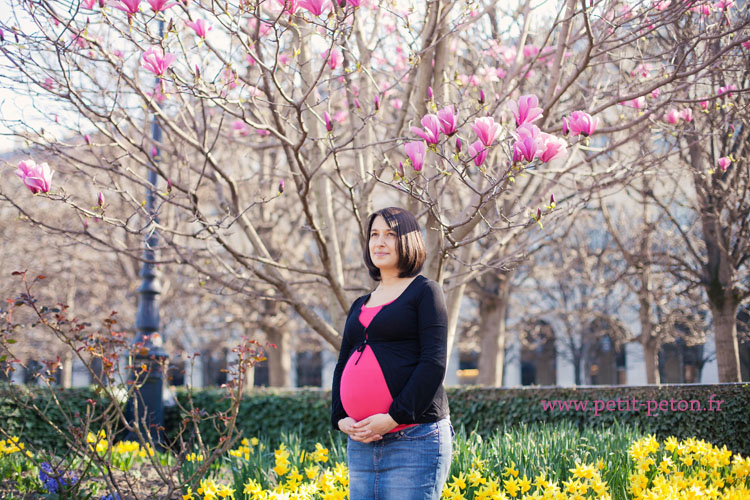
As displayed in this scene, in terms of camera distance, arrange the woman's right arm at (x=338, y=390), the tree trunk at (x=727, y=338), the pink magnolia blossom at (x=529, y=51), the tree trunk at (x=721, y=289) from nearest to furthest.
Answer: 1. the woman's right arm at (x=338, y=390)
2. the pink magnolia blossom at (x=529, y=51)
3. the tree trunk at (x=721, y=289)
4. the tree trunk at (x=727, y=338)

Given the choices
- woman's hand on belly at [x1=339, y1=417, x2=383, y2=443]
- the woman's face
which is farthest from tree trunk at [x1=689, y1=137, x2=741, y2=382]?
woman's hand on belly at [x1=339, y1=417, x2=383, y2=443]

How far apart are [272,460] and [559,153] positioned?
317 centimetres

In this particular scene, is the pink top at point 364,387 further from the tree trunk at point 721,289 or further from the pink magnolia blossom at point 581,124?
the tree trunk at point 721,289

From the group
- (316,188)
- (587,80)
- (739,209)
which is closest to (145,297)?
(316,188)

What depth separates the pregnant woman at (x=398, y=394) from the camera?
2488mm

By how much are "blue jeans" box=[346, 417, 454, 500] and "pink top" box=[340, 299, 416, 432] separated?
0.06 meters

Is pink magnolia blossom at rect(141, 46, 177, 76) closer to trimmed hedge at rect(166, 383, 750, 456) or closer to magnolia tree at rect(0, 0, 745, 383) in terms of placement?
magnolia tree at rect(0, 0, 745, 383)

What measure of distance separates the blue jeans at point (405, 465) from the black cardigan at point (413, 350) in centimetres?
7

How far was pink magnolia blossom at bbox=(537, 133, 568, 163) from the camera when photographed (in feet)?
9.51

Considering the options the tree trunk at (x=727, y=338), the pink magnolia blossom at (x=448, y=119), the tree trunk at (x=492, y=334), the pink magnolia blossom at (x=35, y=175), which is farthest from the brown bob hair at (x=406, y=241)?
the tree trunk at (x=492, y=334)

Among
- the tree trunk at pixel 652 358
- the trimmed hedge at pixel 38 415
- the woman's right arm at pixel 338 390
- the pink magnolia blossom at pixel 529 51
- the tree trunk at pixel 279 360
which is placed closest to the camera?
the woman's right arm at pixel 338 390

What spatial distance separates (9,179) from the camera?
1639 centimetres

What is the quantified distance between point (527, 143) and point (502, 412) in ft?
16.3

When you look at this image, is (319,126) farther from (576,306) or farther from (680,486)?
(576,306)
